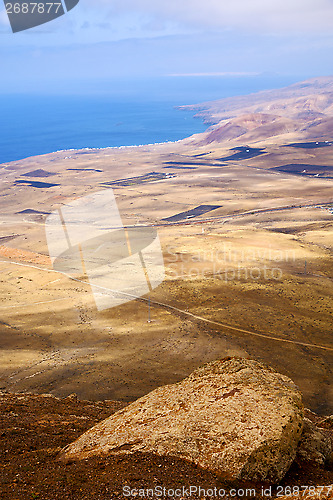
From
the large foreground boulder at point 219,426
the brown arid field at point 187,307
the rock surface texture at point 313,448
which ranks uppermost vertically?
the large foreground boulder at point 219,426

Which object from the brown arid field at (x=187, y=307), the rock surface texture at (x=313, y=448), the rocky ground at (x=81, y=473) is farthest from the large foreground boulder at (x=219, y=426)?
the brown arid field at (x=187, y=307)

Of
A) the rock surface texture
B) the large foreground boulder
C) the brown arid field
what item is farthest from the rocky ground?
the brown arid field

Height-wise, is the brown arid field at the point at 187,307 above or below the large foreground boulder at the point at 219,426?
below

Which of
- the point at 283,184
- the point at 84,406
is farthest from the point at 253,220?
the point at 84,406

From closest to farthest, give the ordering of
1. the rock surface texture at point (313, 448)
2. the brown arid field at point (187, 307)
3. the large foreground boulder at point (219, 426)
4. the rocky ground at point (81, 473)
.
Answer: the rocky ground at point (81, 473), the large foreground boulder at point (219, 426), the rock surface texture at point (313, 448), the brown arid field at point (187, 307)

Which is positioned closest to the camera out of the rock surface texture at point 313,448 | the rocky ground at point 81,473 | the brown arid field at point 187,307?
the rocky ground at point 81,473

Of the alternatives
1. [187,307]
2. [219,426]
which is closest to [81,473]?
[219,426]

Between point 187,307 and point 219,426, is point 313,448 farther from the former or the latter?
point 187,307

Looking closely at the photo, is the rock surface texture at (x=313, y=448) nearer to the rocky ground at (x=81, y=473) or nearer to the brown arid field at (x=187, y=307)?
the rocky ground at (x=81, y=473)

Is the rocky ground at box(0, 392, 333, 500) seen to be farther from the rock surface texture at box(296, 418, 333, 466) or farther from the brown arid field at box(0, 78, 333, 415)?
the brown arid field at box(0, 78, 333, 415)
